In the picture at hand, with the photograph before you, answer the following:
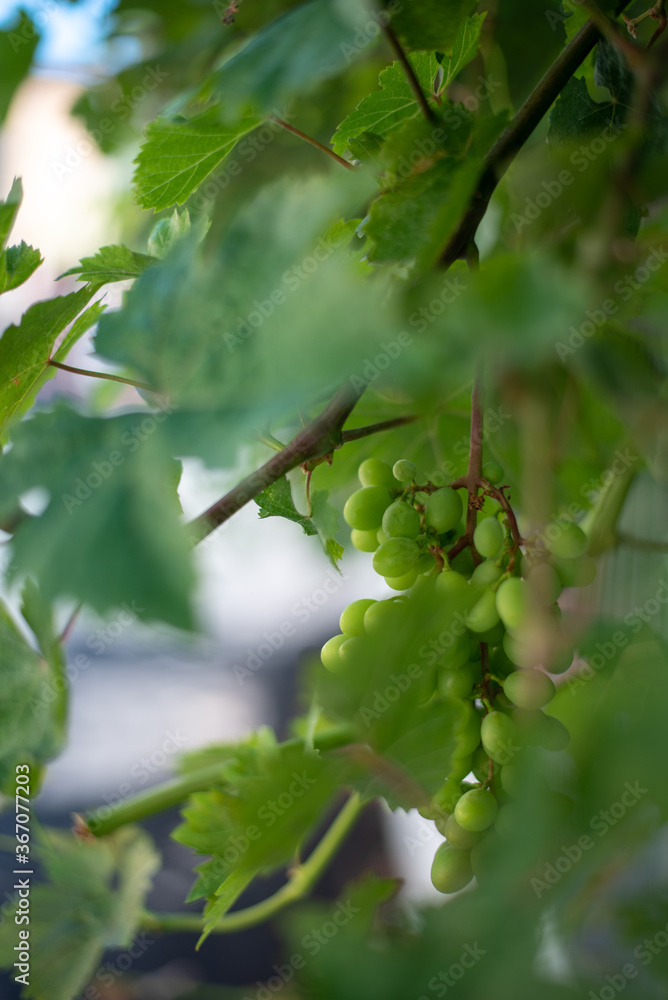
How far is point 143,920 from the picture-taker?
57cm

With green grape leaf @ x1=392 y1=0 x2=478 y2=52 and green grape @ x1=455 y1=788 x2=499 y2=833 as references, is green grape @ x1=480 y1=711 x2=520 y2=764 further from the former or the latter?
green grape leaf @ x1=392 y1=0 x2=478 y2=52

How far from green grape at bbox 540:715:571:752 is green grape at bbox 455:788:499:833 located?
0.04m

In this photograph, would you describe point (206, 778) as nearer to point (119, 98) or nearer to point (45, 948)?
point (45, 948)

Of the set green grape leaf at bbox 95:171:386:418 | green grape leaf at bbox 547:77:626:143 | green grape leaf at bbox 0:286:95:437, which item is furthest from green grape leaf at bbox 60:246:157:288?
green grape leaf at bbox 547:77:626:143

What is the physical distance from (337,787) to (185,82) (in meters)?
0.67

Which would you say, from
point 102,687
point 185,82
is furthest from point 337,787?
point 102,687

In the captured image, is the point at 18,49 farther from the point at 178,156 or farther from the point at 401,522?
the point at 401,522

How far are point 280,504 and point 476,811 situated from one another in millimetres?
157

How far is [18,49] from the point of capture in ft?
1.63

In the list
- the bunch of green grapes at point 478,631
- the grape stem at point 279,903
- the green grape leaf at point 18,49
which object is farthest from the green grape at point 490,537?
the green grape leaf at point 18,49

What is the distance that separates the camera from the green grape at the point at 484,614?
0.30 metres

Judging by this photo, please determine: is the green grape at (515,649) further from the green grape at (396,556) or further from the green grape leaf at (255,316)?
the green grape leaf at (255,316)

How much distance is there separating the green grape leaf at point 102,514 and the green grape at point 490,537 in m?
0.15

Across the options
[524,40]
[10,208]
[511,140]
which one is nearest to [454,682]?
[511,140]
